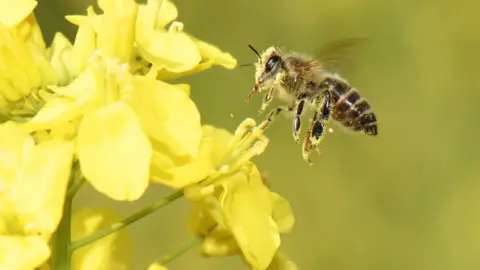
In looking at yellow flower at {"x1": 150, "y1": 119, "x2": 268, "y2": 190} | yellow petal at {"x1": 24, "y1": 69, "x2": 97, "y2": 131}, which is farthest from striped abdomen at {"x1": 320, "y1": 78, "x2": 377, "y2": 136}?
yellow petal at {"x1": 24, "y1": 69, "x2": 97, "y2": 131}

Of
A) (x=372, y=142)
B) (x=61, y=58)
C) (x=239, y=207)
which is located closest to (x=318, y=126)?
(x=239, y=207)

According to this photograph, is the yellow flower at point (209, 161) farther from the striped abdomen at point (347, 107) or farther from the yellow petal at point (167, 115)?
the striped abdomen at point (347, 107)

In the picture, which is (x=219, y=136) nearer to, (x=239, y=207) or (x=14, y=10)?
(x=239, y=207)

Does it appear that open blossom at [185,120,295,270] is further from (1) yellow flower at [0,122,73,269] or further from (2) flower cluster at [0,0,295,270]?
(1) yellow flower at [0,122,73,269]

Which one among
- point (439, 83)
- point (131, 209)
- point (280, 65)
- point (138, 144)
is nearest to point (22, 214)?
point (138, 144)

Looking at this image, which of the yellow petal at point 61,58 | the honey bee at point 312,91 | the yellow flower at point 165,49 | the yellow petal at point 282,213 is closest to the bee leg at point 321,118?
the honey bee at point 312,91

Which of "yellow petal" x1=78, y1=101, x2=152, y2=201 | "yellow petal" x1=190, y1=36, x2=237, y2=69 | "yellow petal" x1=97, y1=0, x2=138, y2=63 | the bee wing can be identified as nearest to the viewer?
"yellow petal" x1=78, y1=101, x2=152, y2=201
